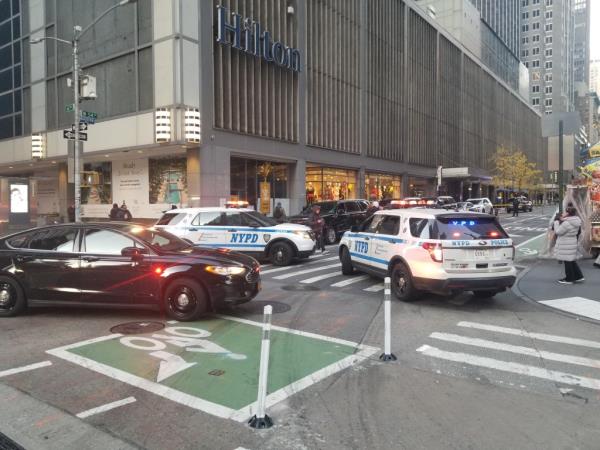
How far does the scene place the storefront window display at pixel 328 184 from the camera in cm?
3250


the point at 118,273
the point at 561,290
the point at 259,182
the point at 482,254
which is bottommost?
the point at 561,290

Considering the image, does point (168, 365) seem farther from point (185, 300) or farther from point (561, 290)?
point (561, 290)

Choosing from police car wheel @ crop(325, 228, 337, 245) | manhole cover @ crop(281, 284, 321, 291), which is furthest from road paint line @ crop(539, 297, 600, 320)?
police car wheel @ crop(325, 228, 337, 245)

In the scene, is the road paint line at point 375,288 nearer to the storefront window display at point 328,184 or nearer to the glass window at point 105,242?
the glass window at point 105,242

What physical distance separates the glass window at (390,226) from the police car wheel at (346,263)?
5.61ft

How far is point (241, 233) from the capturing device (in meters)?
14.1

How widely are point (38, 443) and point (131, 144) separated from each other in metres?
22.6

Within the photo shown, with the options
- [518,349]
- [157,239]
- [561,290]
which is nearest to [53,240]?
[157,239]

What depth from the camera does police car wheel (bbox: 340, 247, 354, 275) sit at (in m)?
12.0

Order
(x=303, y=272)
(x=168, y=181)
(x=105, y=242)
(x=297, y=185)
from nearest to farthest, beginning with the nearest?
(x=105, y=242) → (x=303, y=272) → (x=168, y=181) → (x=297, y=185)

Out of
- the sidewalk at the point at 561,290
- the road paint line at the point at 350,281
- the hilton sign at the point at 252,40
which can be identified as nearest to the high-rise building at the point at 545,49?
the hilton sign at the point at 252,40

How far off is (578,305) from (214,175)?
1835cm

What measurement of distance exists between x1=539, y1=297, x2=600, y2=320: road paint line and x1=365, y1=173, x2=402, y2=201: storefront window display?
94.6 ft

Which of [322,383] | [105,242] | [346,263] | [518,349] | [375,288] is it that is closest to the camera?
[322,383]
